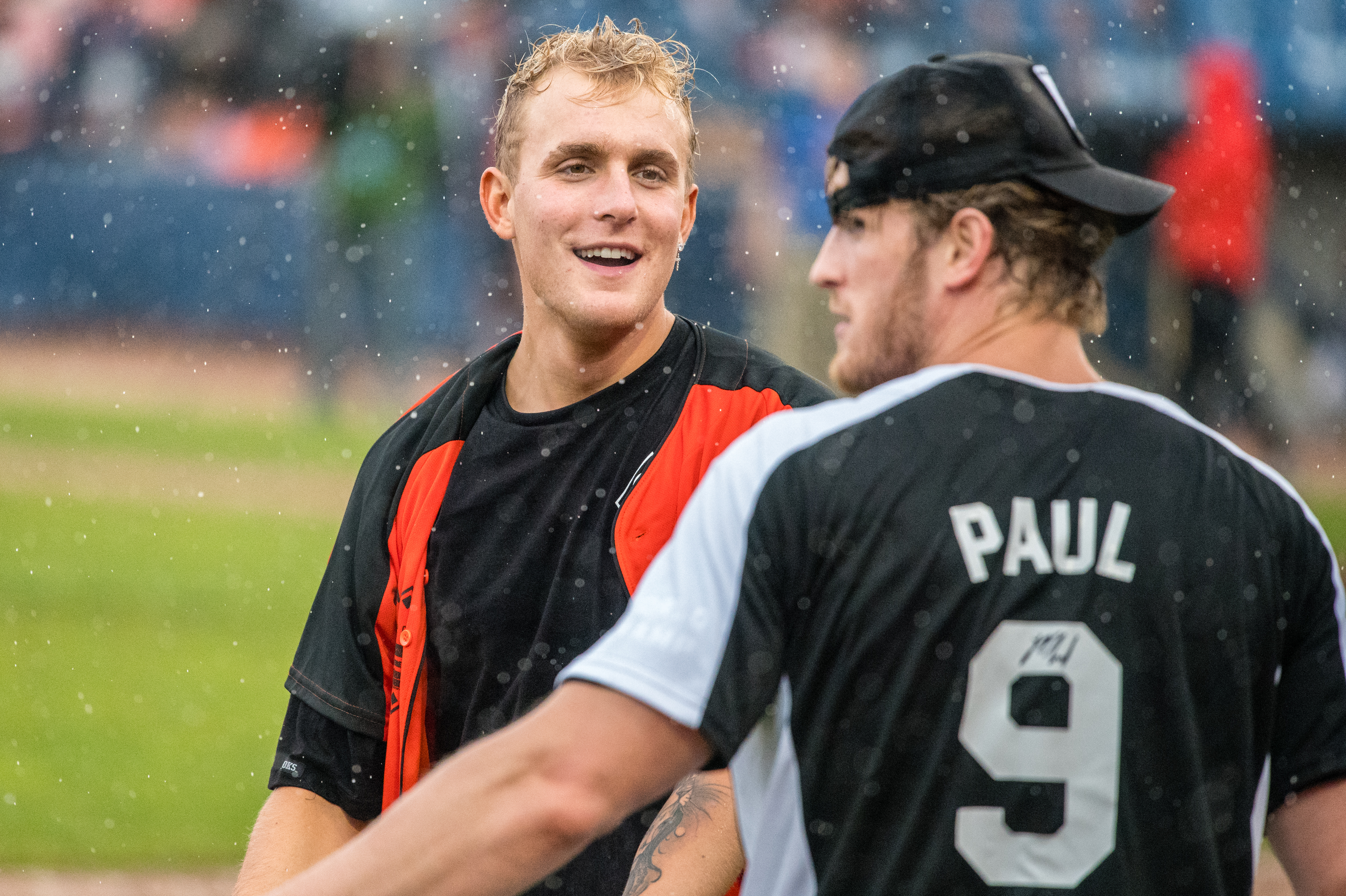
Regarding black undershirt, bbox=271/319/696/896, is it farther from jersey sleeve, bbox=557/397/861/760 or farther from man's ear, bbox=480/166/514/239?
jersey sleeve, bbox=557/397/861/760

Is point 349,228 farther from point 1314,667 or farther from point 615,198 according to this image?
point 1314,667

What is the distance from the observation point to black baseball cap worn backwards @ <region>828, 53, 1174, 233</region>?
73.4 inches

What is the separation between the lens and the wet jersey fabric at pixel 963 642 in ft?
5.46

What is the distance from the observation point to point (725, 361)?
2.95 m

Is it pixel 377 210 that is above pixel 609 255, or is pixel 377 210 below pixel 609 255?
above

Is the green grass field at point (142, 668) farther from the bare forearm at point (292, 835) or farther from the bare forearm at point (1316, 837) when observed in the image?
the bare forearm at point (1316, 837)

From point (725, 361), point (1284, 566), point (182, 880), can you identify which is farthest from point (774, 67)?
point (1284, 566)

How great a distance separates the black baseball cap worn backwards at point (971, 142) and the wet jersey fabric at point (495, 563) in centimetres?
96

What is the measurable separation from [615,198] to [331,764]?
128 cm

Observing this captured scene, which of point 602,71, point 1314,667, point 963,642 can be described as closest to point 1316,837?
point 1314,667

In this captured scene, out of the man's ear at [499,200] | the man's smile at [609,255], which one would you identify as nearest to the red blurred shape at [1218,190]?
the man's ear at [499,200]

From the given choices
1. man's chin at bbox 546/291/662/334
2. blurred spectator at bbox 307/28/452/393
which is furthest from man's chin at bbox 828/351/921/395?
blurred spectator at bbox 307/28/452/393

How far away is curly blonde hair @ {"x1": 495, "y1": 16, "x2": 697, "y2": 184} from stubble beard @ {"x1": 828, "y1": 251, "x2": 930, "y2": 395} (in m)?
1.25
